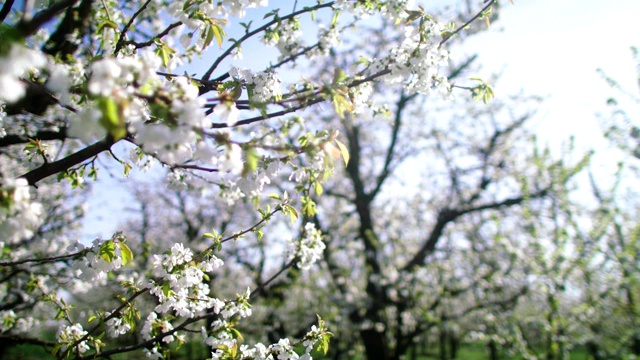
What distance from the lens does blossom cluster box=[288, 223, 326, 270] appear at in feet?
11.0

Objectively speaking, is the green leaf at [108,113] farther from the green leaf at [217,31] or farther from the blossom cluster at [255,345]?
the blossom cluster at [255,345]

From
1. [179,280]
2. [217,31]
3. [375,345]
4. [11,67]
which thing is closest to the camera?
[11,67]

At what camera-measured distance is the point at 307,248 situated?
11.0 feet

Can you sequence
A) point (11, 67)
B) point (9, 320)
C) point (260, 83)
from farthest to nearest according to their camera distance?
point (9, 320)
point (260, 83)
point (11, 67)

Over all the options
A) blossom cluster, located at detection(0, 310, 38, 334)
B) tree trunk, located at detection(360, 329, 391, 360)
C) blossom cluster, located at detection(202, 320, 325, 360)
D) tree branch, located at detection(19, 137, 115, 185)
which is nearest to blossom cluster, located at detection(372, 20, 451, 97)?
tree branch, located at detection(19, 137, 115, 185)

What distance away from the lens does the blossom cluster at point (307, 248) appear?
11.0ft

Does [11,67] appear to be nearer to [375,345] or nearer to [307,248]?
[307,248]

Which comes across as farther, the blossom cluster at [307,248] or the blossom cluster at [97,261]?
the blossom cluster at [307,248]

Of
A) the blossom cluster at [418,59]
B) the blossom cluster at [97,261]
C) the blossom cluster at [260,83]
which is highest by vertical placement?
the blossom cluster at [418,59]

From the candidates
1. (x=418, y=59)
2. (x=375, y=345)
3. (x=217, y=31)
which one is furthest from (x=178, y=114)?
(x=375, y=345)

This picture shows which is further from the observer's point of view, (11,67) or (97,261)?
(97,261)

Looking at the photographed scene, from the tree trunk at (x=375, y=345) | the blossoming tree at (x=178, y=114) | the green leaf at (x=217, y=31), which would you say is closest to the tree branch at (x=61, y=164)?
the blossoming tree at (x=178, y=114)

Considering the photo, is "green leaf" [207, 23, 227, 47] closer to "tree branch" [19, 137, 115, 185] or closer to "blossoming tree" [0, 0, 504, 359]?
"blossoming tree" [0, 0, 504, 359]

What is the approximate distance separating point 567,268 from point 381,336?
14.7ft
